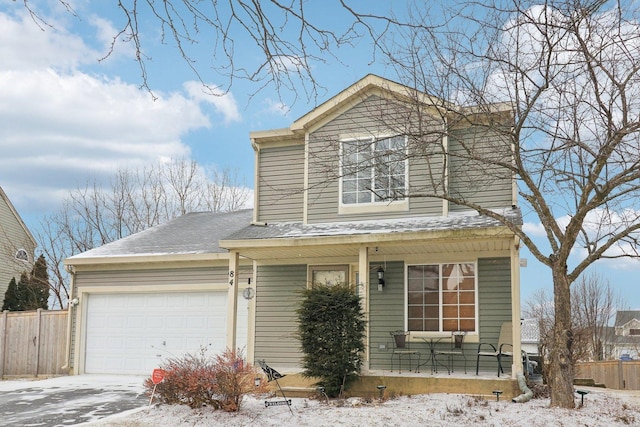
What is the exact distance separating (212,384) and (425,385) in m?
3.81

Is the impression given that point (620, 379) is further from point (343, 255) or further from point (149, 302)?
point (149, 302)

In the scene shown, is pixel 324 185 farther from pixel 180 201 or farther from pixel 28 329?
pixel 180 201

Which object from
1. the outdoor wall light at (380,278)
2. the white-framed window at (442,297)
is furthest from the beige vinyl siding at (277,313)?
the white-framed window at (442,297)

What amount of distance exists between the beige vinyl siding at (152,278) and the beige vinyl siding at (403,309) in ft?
10.5

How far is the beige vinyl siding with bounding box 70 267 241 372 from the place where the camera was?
15.1 m

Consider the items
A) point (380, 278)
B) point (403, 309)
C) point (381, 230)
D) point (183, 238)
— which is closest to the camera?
point (381, 230)

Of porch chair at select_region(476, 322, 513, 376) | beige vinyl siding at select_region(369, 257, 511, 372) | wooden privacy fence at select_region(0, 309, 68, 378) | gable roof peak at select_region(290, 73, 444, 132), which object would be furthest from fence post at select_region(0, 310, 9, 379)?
porch chair at select_region(476, 322, 513, 376)

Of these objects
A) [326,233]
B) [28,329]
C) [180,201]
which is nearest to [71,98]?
[326,233]

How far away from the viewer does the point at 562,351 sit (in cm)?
986

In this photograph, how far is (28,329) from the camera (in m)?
17.3

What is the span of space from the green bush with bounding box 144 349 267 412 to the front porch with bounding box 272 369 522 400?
210 cm

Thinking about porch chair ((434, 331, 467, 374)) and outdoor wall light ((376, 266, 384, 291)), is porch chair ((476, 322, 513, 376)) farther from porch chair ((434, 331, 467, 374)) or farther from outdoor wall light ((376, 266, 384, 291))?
outdoor wall light ((376, 266, 384, 291))

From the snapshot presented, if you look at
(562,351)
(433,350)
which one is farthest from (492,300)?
(562,351)

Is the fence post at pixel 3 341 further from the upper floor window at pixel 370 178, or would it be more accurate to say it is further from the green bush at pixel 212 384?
the upper floor window at pixel 370 178
